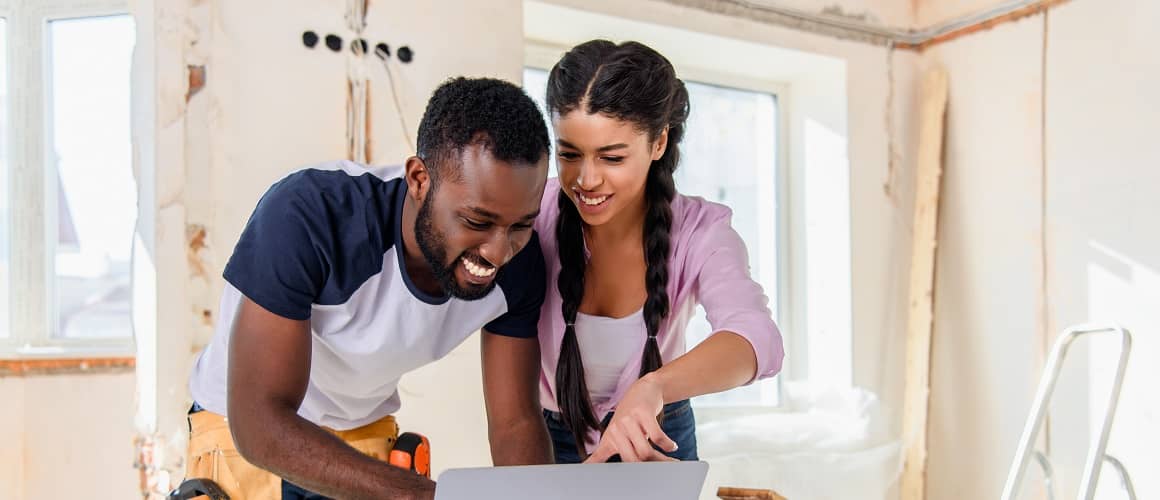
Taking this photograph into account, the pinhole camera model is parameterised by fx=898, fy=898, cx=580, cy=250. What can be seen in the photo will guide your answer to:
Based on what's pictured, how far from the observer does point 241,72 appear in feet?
7.95

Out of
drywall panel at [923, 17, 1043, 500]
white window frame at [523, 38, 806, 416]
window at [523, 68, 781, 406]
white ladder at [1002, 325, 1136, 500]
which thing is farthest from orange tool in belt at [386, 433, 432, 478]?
drywall panel at [923, 17, 1043, 500]

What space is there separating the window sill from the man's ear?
2.46 metres

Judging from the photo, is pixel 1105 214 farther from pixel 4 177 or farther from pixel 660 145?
pixel 4 177

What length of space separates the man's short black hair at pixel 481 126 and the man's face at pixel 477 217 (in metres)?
0.01

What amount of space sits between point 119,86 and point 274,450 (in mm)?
2975

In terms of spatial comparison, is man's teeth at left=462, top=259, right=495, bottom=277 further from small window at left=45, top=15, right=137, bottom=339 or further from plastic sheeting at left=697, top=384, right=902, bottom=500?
small window at left=45, top=15, right=137, bottom=339

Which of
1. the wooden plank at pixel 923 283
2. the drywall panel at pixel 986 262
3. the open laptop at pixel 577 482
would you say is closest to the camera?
the open laptop at pixel 577 482

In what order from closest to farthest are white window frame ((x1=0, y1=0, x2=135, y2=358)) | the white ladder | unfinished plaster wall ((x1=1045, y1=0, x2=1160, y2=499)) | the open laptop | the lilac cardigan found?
the open laptop < the lilac cardigan < the white ladder < unfinished plaster wall ((x1=1045, y1=0, x2=1160, y2=499)) < white window frame ((x1=0, y1=0, x2=135, y2=358))

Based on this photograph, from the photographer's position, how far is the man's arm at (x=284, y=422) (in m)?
1.22

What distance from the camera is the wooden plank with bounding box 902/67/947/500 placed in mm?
3701

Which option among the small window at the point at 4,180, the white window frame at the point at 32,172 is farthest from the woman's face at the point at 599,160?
the small window at the point at 4,180

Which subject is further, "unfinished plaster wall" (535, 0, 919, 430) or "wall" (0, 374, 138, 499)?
"unfinished plaster wall" (535, 0, 919, 430)

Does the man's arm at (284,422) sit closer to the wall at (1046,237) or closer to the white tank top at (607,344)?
the white tank top at (607,344)

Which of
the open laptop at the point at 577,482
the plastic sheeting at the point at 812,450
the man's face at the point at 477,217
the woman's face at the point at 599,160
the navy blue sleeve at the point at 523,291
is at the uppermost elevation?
the woman's face at the point at 599,160
